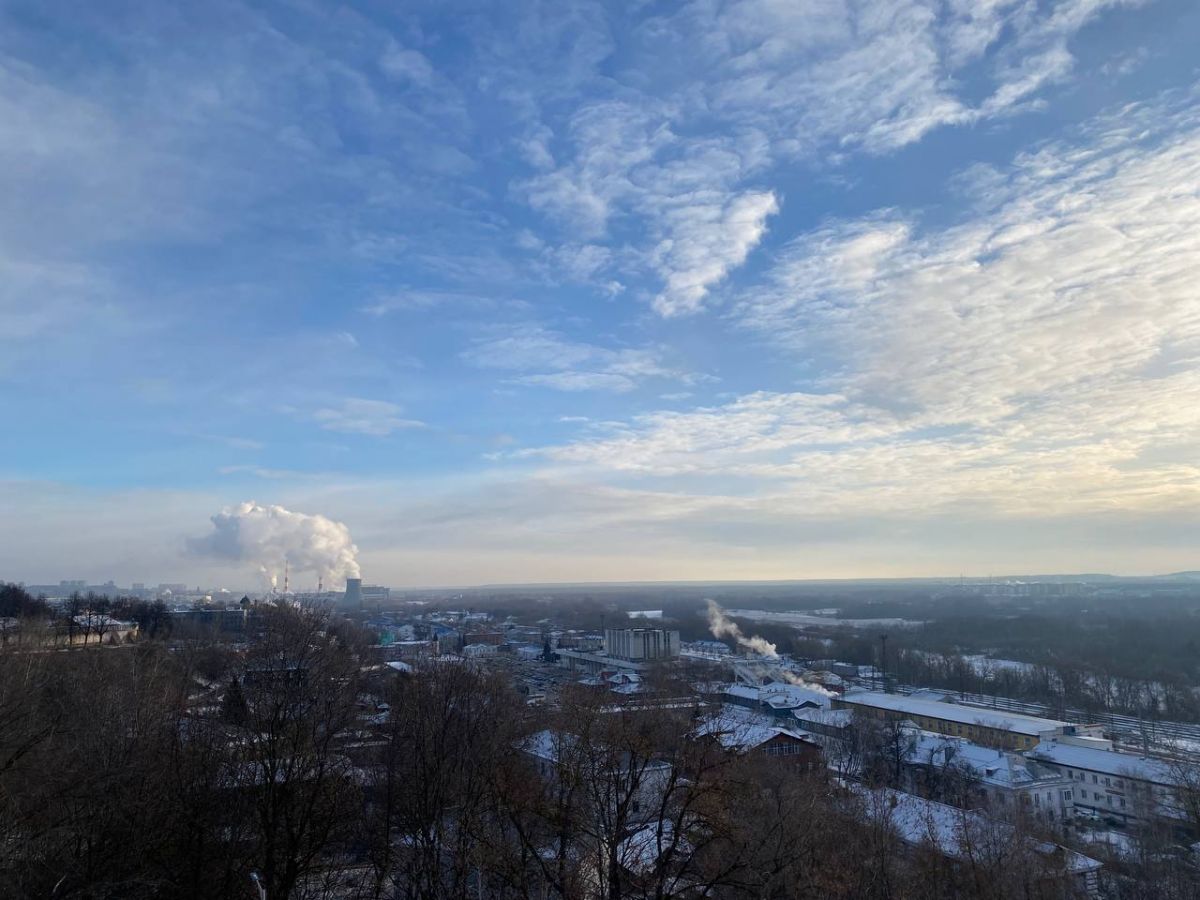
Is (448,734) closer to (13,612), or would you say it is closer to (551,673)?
(551,673)

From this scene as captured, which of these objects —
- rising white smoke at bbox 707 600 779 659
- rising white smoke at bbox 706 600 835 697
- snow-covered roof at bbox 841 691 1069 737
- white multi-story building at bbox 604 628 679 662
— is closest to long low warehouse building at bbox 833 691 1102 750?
snow-covered roof at bbox 841 691 1069 737

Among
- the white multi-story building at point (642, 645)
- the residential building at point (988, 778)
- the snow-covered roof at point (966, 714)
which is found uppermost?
Result: the white multi-story building at point (642, 645)

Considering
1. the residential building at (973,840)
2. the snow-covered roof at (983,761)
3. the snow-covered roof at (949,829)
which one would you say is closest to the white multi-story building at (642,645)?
the snow-covered roof at (983,761)

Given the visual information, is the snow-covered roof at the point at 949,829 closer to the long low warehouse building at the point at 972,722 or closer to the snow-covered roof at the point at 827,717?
the snow-covered roof at the point at 827,717

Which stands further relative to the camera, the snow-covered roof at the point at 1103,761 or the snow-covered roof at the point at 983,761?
the snow-covered roof at the point at 983,761

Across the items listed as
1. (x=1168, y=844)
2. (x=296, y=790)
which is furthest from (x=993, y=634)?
(x=296, y=790)
